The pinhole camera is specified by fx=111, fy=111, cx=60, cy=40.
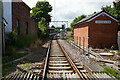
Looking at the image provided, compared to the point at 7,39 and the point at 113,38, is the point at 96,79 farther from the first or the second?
the point at 113,38

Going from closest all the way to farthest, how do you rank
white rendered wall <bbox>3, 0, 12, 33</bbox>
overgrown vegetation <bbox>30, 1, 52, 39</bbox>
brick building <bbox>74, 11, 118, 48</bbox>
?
white rendered wall <bbox>3, 0, 12, 33</bbox>
brick building <bbox>74, 11, 118, 48</bbox>
overgrown vegetation <bbox>30, 1, 52, 39</bbox>

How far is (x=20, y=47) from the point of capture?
10.6m

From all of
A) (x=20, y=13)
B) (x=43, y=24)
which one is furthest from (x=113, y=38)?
(x=43, y=24)

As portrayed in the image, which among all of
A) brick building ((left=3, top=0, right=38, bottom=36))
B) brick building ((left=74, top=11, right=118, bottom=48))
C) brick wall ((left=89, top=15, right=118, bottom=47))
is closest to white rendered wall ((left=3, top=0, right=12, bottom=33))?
brick building ((left=3, top=0, right=38, bottom=36))

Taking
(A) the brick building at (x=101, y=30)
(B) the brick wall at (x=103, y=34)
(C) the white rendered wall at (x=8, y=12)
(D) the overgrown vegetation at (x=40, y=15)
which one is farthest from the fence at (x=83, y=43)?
(D) the overgrown vegetation at (x=40, y=15)

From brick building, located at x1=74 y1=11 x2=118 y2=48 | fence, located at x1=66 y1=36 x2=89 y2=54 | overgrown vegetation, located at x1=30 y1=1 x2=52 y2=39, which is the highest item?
overgrown vegetation, located at x1=30 y1=1 x2=52 y2=39

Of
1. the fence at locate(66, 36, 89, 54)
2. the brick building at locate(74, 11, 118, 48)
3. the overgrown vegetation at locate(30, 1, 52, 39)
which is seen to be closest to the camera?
the fence at locate(66, 36, 89, 54)

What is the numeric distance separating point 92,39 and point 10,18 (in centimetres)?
996

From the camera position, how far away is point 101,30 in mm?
14336

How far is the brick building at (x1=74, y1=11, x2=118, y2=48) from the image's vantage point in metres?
14.1

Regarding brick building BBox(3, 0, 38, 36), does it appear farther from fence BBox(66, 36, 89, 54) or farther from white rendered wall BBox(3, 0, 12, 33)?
fence BBox(66, 36, 89, 54)

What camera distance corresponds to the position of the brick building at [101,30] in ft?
46.3

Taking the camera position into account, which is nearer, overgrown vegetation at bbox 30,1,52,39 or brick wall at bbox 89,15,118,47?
brick wall at bbox 89,15,118,47

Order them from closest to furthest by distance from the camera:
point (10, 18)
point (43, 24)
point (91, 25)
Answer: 1. point (10, 18)
2. point (91, 25)
3. point (43, 24)
